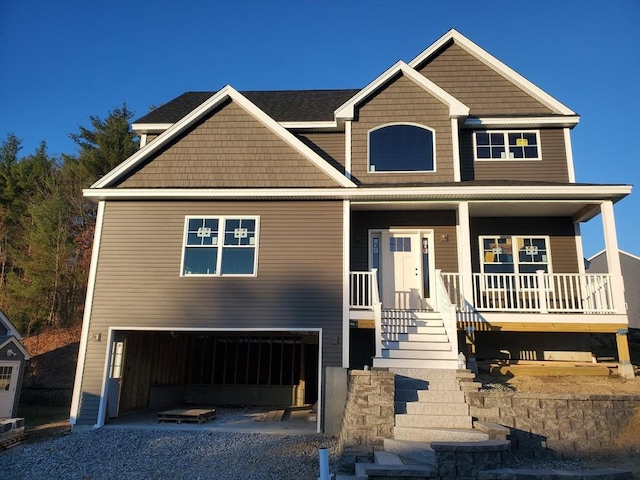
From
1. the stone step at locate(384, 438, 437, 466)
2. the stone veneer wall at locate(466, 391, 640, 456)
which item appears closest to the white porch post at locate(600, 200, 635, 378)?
the stone veneer wall at locate(466, 391, 640, 456)

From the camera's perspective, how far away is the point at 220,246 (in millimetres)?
10102

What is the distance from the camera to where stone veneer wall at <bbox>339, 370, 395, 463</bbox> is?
6059 mm

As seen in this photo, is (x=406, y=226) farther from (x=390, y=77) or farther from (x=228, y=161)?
(x=228, y=161)

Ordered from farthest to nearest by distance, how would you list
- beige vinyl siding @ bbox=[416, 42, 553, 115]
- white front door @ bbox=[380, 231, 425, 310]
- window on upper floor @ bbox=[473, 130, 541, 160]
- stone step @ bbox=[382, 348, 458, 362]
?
beige vinyl siding @ bbox=[416, 42, 553, 115]
window on upper floor @ bbox=[473, 130, 541, 160]
white front door @ bbox=[380, 231, 425, 310]
stone step @ bbox=[382, 348, 458, 362]

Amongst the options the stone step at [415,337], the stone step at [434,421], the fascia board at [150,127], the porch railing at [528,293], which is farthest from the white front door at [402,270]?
the fascia board at [150,127]

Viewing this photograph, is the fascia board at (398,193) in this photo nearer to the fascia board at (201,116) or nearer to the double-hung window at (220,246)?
the fascia board at (201,116)

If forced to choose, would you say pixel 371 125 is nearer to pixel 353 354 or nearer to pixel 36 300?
pixel 353 354

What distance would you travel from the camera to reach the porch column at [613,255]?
9328mm

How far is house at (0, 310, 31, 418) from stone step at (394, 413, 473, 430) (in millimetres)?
9321

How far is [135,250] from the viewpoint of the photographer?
10180 millimetres

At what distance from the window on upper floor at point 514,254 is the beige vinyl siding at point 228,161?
14.4ft

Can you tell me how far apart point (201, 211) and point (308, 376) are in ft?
19.1

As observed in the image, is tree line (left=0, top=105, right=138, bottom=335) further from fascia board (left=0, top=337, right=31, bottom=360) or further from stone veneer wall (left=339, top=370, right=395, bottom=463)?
stone veneer wall (left=339, top=370, right=395, bottom=463)

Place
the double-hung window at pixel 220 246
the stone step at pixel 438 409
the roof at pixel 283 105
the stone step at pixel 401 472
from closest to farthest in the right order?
the stone step at pixel 401 472 < the stone step at pixel 438 409 < the double-hung window at pixel 220 246 < the roof at pixel 283 105
